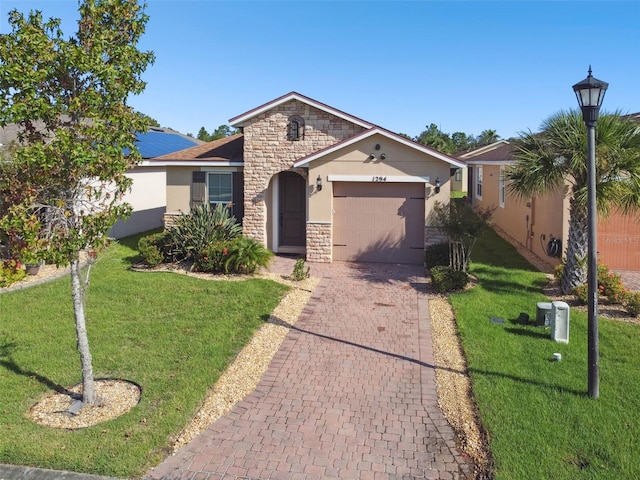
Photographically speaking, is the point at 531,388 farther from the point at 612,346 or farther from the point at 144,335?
the point at 144,335

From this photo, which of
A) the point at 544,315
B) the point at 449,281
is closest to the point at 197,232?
the point at 449,281

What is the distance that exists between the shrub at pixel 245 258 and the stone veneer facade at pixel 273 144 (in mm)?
3366

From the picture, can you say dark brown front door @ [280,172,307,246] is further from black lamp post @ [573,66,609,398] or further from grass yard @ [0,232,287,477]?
black lamp post @ [573,66,609,398]

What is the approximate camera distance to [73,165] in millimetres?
6613

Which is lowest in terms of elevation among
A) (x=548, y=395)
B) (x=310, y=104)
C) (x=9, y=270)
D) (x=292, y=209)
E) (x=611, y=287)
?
(x=548, y=395)

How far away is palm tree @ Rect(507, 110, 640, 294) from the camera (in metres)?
10.8

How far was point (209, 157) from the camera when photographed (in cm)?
→ 1805

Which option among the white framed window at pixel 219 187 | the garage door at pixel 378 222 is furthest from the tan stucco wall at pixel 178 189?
the garage door at pixel 378 222

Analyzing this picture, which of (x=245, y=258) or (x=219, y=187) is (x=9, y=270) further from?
(x=219, y=187)

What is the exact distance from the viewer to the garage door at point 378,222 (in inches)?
626

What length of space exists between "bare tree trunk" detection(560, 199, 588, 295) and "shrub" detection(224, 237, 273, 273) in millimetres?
7325

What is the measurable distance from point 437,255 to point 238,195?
7011mm

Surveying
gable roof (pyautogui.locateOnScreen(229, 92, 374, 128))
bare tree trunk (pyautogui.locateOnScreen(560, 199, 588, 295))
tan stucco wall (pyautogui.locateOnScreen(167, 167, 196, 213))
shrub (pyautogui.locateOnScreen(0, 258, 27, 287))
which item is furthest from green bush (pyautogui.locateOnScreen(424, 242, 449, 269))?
shrub (pyautogui.locateOnScreen(0, 258, 27, 287))

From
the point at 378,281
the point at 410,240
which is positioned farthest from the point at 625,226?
the point at 378,281
